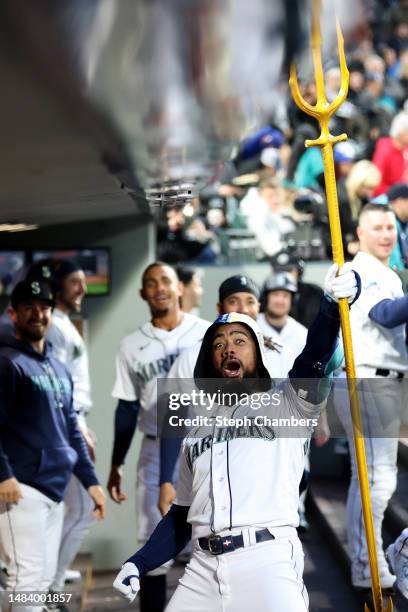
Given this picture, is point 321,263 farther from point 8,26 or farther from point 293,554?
point 8,26

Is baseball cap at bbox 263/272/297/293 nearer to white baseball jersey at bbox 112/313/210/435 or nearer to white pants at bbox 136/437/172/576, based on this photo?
white baseball jersey at bbox 112/313/210/435

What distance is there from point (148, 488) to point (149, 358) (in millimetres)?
759

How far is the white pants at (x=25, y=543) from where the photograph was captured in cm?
515

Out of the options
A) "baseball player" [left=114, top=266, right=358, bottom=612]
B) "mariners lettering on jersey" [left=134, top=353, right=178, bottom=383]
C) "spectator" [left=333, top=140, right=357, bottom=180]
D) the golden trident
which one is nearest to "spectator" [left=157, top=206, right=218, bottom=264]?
"spectator" [left=333, top=140, right=357, bottom=180]

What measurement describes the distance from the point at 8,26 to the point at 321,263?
8.00m

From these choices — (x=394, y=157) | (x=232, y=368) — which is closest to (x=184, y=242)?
(x=394, y=157)

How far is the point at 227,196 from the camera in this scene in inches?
455

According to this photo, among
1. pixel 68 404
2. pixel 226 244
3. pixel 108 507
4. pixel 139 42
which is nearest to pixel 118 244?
pixel 108 507

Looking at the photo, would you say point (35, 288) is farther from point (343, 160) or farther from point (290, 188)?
point (290, 188)

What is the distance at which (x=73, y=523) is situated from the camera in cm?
666

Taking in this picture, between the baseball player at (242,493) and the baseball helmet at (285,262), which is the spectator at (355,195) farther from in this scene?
the baseball player at (242,493)

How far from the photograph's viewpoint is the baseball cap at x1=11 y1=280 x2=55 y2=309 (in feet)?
17.7

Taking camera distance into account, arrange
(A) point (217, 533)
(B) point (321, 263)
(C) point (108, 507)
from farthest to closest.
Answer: (B) point (321, 263), (C) point (108, 507), (A) point (217, 533)

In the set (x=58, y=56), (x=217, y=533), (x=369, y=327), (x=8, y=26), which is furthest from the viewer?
(x=369, y=327)
